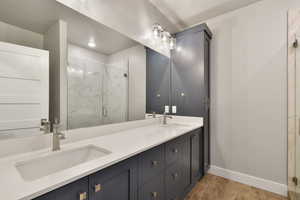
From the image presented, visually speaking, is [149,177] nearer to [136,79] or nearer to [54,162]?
[54,162]

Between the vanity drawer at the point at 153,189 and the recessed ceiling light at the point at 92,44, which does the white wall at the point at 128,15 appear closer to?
the recessed ceiling light at the point at 92,44

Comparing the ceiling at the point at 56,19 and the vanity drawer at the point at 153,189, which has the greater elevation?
the ceiling at the point at 56,19

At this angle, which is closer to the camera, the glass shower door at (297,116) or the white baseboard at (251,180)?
the glass shower door at (297,116)

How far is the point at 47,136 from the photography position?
1.02 meters

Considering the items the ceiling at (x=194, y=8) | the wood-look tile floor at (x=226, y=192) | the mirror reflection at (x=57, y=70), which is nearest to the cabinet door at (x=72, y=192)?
the mirror reflection at (x=57, y=70)

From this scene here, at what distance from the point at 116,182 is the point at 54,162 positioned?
0.44 m

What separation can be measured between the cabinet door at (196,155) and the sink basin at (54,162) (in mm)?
1223

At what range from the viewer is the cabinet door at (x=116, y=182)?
2.48 ft

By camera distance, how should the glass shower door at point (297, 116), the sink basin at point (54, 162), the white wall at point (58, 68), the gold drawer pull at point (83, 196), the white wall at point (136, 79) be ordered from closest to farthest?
the gold drawer pull at point (83, 196)
the sink basin at point (54, 162)
the white wall at point (58, 68)
the glass shower door at point (297, 116)
the white wall at point (136, 79)

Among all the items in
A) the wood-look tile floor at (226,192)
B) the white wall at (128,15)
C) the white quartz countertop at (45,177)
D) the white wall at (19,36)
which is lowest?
the wood-look tile floor at (226,192)

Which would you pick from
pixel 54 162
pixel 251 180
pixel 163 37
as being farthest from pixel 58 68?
pixel 251 180

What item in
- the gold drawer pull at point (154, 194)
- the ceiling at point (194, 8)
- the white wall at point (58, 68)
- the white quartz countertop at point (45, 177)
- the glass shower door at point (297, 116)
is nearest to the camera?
the white quartz countertop at point (45, 177)

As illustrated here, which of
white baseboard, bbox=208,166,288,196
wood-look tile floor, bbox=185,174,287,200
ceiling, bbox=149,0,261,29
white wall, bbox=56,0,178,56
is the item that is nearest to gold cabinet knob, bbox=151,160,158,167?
wood-look tile floor, bbox=185,174,287,200

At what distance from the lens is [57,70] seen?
106 centimetres
